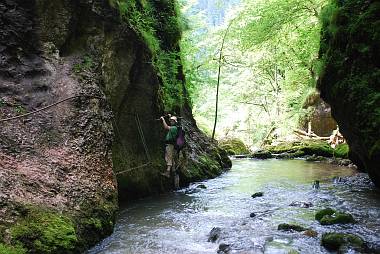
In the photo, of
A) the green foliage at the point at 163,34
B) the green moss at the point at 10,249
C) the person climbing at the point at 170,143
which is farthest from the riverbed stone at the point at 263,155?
the green moss at the point at 10,249

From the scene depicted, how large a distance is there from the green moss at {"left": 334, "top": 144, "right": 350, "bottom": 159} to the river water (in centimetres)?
592

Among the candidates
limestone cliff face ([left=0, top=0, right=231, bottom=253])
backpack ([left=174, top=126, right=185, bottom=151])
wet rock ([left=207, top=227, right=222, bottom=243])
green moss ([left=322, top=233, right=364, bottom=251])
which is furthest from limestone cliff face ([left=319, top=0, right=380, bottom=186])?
limestone cliff face ([left=0, top=0, right=231, bottom=253])

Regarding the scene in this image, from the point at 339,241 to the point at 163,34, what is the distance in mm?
11075

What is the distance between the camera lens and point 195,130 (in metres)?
18.3

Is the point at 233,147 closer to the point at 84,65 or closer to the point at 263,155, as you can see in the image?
the point at 263,155

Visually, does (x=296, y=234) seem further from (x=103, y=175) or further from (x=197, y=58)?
(x=197, y=58)

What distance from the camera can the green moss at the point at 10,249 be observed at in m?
5.07

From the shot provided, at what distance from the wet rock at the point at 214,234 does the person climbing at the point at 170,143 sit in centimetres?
506

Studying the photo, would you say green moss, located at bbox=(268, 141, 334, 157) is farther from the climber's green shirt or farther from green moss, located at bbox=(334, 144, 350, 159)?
the climber's green shirt

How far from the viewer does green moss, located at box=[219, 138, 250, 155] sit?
95.1 ft

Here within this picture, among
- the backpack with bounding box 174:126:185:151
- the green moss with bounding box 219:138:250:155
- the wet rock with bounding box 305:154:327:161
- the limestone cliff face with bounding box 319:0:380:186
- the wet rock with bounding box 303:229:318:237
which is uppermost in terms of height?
the limestone cliff face with bounding box 319:0:380:186

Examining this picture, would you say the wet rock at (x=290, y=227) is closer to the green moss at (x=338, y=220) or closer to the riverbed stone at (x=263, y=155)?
the green moss at (x=338, y=220)

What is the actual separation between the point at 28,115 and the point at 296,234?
5565 millimetres

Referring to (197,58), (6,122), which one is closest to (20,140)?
(6,122)
